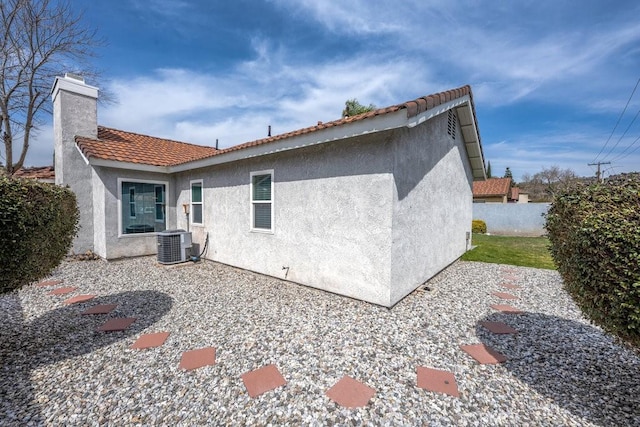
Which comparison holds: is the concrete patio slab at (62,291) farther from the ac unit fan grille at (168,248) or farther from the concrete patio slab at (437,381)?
the concrete patio slab at (437,381)

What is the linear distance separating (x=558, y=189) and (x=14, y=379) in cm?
658

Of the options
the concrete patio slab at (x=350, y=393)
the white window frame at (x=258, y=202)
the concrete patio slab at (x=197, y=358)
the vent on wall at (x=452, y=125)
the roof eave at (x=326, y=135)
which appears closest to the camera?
the concrete patio slab at (x=350, y=393)

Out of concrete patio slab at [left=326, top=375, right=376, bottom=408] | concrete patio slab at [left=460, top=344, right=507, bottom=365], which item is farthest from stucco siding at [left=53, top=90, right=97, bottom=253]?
concrete patio slab at [left=460, top=344, right=507, bottom=365]

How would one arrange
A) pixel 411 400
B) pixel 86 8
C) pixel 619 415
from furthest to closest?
1. pixel 86 8
2. pixel 411 400
3. pixel 619 415

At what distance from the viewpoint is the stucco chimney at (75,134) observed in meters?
9.16

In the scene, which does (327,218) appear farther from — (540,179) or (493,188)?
(540,179)

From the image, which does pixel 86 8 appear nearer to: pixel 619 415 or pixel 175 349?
pixel 175 349

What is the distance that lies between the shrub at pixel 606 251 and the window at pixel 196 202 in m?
9.82

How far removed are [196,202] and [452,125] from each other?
9173 millimetres

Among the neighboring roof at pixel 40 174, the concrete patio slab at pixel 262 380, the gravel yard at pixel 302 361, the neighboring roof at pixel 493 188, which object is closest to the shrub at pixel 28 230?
the gravel yard at pixel 302 361

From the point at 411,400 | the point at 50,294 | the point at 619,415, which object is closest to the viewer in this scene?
the point at 619,415

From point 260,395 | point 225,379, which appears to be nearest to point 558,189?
point 260,395

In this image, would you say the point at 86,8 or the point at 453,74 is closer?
the point at 453,74

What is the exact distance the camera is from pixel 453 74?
1006 cm
